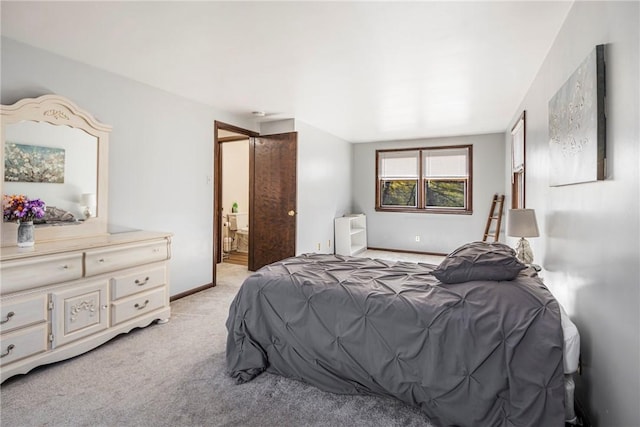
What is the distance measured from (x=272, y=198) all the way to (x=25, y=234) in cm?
318

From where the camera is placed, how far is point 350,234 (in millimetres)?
6238

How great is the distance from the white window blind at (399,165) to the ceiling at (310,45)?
262 centimetres

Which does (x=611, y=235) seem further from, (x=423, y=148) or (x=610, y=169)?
(x=423, y=148)

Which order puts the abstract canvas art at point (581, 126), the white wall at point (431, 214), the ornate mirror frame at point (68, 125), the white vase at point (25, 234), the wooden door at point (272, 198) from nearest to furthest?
the abstract canvas art at point (581, 126) → the white vase at point (25, 234) → the ornate mirror frame at point (68, 125) → the wooden door at point (272, 198) → the white wall at point (431, 214)

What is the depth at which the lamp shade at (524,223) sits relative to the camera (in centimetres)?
266

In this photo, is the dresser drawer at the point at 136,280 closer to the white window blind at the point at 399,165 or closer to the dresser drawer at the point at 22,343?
the dresser drawer at the point at 22,343

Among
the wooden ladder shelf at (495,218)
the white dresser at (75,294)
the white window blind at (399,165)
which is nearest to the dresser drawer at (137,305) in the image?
the white dresser at (75,294)

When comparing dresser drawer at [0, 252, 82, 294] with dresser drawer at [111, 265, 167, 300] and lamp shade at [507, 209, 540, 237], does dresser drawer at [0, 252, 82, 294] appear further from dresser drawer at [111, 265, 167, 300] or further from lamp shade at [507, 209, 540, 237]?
lamp shade at [507, 209, 540, 237]

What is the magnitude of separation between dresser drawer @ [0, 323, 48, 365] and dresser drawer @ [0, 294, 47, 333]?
4cm

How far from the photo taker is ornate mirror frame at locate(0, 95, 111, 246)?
2479 millimetres

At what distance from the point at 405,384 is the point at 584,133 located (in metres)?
1.62

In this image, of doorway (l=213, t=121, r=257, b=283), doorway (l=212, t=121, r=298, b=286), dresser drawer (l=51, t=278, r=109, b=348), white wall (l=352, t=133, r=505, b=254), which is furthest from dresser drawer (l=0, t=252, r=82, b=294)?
white wall (l=352, t=133, r=505, b=254)

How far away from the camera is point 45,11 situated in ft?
7.04

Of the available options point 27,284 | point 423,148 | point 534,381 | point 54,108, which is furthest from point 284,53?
point 423,148
